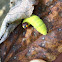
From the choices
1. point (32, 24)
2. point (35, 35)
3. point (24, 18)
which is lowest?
point (35, 35)

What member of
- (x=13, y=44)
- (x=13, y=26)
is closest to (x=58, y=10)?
(x=13, y=26)

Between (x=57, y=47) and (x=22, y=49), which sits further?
(x=22, y=49)

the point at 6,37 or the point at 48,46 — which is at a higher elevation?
the point at 6,37

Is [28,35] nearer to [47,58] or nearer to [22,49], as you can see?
[22,49]

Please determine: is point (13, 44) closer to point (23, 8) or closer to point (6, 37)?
point (6, 37)

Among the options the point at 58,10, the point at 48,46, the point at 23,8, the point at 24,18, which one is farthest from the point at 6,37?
the point at 58,10

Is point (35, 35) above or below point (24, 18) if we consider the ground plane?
below
